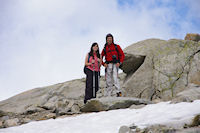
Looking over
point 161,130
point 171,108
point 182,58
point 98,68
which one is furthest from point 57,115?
point 182,58

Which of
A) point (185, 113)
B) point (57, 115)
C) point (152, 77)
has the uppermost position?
point (152, 77)

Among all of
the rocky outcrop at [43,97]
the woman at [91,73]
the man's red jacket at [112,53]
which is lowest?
the rocky outcrop at [43,97]

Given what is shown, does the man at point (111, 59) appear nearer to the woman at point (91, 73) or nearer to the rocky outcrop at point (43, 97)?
the woman at point (91, 73)

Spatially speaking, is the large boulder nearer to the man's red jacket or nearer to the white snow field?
the man's red jacket

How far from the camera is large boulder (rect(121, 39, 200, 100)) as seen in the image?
1111 centimetres

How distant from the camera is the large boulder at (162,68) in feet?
36.4

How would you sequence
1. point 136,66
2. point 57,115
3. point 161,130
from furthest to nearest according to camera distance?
point 136,66 < point 57,115 < point 161,130

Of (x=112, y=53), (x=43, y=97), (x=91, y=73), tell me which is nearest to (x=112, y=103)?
(x=91, y=73)

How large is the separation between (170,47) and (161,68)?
142 cm

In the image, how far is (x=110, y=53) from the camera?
34.2ft

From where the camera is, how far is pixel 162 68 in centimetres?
1179

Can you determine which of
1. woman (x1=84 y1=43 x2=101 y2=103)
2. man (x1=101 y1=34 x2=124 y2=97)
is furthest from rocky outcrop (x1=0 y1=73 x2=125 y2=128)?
man (x1=101 y1=34 x2=124 y2=97)

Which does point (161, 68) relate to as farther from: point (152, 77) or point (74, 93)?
point (74, 93)

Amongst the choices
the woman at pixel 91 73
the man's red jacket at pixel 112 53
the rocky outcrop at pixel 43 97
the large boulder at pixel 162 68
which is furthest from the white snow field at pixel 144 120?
the rocky outcrop at pixel 43 97
